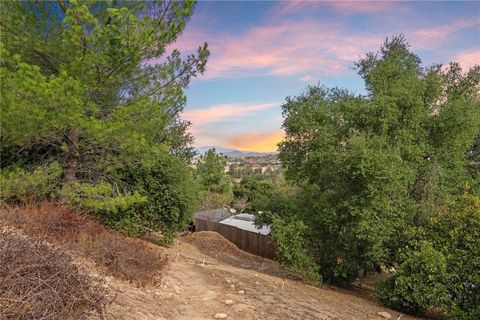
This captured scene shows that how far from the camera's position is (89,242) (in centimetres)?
659

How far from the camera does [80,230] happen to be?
712cm

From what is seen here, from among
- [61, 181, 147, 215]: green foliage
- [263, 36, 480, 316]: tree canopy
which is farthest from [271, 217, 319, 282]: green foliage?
[61, 181, 147, 215]: green foliage

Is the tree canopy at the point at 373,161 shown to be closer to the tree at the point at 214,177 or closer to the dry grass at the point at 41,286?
the dry grass at the point at 41,286

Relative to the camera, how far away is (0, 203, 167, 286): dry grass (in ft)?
19.9

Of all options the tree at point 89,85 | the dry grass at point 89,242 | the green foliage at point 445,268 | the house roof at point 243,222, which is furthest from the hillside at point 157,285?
the house roof at point 243,222

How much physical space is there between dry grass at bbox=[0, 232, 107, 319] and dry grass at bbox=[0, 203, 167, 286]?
210cm

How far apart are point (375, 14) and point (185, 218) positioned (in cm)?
983

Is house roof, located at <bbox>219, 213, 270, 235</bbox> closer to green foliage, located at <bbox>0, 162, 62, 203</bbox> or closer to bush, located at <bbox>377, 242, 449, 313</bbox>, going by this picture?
bush, located at <bbox>377, 242, 449, 313</bbox>

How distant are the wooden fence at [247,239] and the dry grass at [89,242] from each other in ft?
34.8

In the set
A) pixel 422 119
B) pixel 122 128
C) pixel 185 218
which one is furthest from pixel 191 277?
pixel 422 119

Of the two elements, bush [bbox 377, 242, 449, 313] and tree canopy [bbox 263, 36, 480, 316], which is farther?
tree canopy [bbox 263, 36, 480, 316]

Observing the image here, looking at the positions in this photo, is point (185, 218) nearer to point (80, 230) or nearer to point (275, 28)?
point (80, 230)

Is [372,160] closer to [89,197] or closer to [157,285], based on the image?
[157,285]

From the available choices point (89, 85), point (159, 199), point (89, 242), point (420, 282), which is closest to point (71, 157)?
point (89, 85)
